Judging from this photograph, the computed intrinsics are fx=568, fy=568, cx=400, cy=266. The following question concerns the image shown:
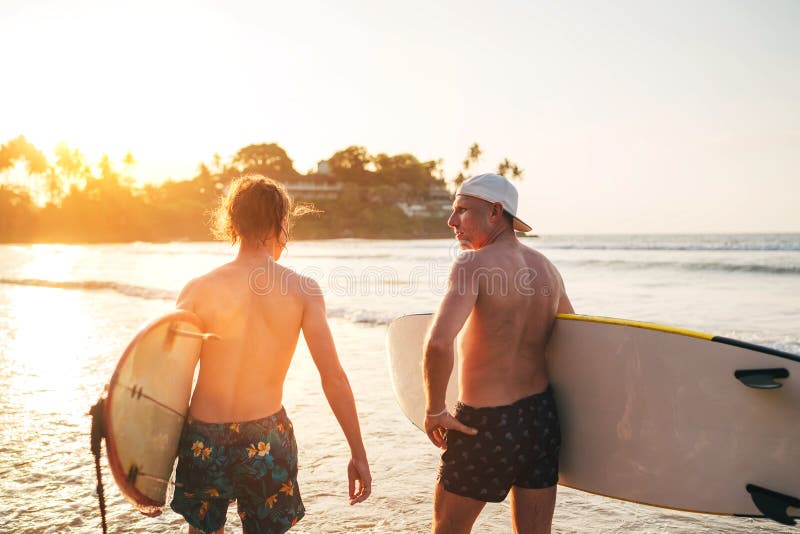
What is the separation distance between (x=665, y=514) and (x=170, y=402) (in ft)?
8.91

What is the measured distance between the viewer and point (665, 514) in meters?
3.14

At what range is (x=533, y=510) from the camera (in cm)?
214

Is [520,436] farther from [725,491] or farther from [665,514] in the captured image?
[665,514]

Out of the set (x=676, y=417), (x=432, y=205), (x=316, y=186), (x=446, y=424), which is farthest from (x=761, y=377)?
(x=432, y=205)

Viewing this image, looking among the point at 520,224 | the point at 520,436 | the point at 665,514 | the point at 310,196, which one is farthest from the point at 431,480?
the point at 310,196

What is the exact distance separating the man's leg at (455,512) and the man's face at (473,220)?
93cm

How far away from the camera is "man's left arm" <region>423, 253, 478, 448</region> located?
6.31ft

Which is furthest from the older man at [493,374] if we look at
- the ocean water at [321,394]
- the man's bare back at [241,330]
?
the ocean water at [321,394]

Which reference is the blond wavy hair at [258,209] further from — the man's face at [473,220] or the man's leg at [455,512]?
the man's leg at [455,512]

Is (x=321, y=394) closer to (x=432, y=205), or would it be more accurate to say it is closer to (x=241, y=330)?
(x=241, y=330)

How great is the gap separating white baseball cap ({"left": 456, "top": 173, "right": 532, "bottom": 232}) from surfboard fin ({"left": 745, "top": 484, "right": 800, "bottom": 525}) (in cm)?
145

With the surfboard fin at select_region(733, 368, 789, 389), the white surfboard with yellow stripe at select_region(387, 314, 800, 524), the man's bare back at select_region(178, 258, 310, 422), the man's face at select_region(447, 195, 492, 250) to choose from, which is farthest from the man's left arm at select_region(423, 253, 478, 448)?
the surfboard fin at select_region(733, 368, 789, 389)

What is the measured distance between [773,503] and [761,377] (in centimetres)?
49

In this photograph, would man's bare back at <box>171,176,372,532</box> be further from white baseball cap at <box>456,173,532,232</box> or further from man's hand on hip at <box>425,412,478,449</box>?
white baseball cap at <box>456,173,532,232</box>
